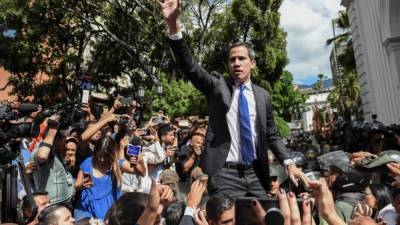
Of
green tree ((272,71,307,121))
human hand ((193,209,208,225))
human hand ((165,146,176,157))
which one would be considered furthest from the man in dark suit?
green tree ((272,71,307,121))

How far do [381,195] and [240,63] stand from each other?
1832 millimetres

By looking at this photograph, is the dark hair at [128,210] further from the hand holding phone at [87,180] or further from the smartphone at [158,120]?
the smartphone at [158,120]

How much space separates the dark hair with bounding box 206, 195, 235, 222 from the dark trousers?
0.15m

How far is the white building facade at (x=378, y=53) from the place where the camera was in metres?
11.7

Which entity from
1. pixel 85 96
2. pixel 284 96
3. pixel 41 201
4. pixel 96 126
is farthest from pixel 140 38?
pixel 41 201

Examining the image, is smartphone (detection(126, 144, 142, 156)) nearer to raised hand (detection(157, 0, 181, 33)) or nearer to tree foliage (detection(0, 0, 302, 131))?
raised hand (detection(157, 0, 181, 33))

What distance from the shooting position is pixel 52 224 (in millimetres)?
3076

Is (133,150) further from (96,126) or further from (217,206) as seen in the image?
(217,206)

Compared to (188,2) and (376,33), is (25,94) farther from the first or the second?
(376,33)

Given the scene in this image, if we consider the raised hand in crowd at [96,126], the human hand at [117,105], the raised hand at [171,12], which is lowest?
the raised hand in crowd at [96,126]

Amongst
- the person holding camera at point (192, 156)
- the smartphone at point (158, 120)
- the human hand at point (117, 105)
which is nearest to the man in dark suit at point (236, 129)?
the human hand at point (117, 105)

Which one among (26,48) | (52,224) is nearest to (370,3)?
(52,224)

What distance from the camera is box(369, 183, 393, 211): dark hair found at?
382 cm

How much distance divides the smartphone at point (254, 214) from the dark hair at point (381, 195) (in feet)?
7.07
